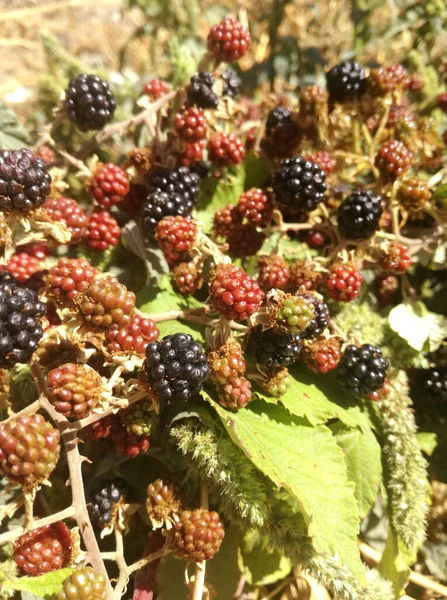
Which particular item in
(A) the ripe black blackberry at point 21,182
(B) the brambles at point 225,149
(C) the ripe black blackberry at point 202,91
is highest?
(C) the ripe black blackberry at point 202,91

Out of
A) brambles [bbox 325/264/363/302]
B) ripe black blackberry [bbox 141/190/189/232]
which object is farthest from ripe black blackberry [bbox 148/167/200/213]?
brambles [bbox 325/264/363/302]

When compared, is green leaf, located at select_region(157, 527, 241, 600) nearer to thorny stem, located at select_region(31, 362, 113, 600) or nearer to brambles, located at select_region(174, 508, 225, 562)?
brambles, located at select_region(174, 508, 225, 562)

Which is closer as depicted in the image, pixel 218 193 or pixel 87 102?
pixel 87 102

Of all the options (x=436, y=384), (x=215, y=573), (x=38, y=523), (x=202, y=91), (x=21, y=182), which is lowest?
(x=215, y=573)

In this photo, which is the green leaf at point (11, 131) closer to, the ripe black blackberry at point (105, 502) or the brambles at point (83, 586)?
the ripe black blackberry at point (105, 502)

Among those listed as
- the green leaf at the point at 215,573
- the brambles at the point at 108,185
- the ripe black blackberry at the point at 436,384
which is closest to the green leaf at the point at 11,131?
the brambles at the point at 108,185

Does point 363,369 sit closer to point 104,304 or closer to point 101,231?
point 104,304

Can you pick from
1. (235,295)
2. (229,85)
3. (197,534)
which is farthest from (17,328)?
(229,85)
